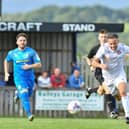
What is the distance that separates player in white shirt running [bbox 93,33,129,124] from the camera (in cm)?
1983

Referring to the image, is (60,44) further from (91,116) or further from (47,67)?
(91,116)

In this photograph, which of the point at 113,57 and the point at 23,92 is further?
the point at 23,92

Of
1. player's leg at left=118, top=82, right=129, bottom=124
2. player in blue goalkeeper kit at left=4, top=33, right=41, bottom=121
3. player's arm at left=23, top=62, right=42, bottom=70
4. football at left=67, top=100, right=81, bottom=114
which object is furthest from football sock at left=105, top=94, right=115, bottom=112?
football at left=67, top=100, right=81, bottom=114

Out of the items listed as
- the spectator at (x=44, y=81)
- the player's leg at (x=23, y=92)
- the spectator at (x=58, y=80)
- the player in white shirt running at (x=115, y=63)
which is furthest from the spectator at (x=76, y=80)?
the player in white shirt running at (x=115, y=63)

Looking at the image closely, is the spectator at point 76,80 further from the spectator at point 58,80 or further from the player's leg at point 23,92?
the player's leg at point 23,92

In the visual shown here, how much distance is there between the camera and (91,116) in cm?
2819

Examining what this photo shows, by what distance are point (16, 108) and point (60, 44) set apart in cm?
513

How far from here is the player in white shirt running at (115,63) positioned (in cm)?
1983

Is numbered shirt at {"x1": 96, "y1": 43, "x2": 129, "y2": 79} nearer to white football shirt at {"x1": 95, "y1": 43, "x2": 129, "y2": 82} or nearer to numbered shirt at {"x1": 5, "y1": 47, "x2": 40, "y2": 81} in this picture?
white football shirt at {"x1": 95, "y1": 43, "x2": 129, "y2": 82}

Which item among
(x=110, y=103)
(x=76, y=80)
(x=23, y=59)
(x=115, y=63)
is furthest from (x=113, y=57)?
(x=76, y=80)

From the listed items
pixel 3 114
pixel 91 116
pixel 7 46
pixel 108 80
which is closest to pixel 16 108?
pixel 3 114

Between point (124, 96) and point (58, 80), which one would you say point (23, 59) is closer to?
point (124, 96)

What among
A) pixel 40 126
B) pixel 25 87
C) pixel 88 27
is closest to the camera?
pixel 40 126

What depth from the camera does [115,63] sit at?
65.8 feet
